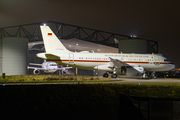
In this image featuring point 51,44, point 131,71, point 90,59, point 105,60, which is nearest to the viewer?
point 90,59

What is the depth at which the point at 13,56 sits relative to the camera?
40875mm

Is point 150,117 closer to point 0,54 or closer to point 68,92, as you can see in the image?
point 68,92

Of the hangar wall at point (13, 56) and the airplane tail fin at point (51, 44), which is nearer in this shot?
the airplane tail fin at point (51, 44)

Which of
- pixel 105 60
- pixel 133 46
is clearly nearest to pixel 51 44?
pixel 105 60

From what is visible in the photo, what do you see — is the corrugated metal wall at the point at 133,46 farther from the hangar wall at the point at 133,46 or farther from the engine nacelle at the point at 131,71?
the engine nacelle at the point at 131,71

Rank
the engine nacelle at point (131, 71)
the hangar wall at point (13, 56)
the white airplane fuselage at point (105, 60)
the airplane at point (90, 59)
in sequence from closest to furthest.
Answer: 1. the airplane at point (90, 59)
2. the white airplane fuselage at point (105, 60)
3. the engine nacelle at point (131, 71)
4. the hangar wall at point (13, 56)

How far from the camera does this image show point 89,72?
49.6 meters

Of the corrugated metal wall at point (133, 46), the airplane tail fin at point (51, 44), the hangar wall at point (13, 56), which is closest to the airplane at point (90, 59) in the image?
the airplane tail fin at point (51, 44)

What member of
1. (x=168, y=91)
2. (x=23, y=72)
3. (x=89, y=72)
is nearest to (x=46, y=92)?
(x=168, y=91)

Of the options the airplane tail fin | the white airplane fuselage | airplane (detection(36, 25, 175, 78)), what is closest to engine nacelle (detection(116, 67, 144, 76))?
airplane (detection(36, 25, 175, 78))

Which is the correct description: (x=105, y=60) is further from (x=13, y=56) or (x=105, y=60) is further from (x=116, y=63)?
(x=13, y=56)

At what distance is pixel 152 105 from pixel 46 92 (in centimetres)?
592

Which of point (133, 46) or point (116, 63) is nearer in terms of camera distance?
point (116, 63)

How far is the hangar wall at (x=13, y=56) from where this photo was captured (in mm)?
40469
